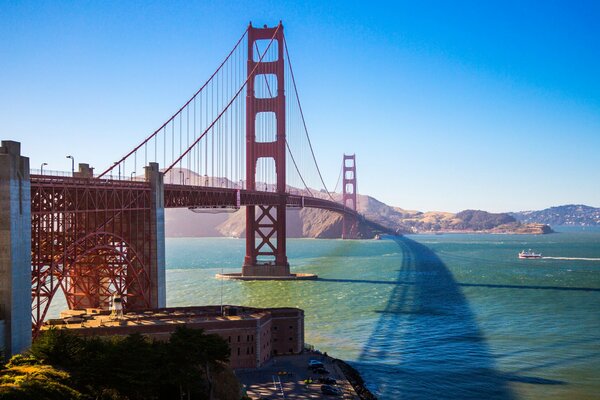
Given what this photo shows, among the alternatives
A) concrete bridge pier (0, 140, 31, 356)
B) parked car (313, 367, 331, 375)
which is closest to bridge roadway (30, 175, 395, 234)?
concrete bridge pier (0, 140, 31, 356)

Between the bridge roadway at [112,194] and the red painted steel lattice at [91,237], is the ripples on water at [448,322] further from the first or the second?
the red painted steel lattice at [91,237]

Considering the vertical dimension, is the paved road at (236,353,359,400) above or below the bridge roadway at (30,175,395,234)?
below

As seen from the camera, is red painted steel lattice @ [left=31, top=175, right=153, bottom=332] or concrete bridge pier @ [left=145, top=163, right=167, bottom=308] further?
concrete bridge pier @ [left=145, top=163, right=167, bottom=308]

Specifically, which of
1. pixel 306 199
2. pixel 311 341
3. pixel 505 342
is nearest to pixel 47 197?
pixel 311 341

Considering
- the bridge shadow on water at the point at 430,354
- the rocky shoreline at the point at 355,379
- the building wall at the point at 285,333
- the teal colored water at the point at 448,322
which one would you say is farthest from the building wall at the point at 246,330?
the bridge shadow on water at the point at 430,354

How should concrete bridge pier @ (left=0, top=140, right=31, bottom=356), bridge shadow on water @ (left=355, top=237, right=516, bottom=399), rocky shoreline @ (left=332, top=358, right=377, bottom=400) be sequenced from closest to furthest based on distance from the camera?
concrete bridge pier @ (left=0, top=140, right=31, bottom=356) → rocky shoreline @ (left=332, top=358, right=377, bottom=400) → bridge shadow on water @ (left=355, top=237, right=516, bottom=399)

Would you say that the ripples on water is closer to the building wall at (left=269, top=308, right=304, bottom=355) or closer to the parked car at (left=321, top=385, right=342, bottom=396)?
the parked car at (left=321, top=385, right=342, bottom=396)
